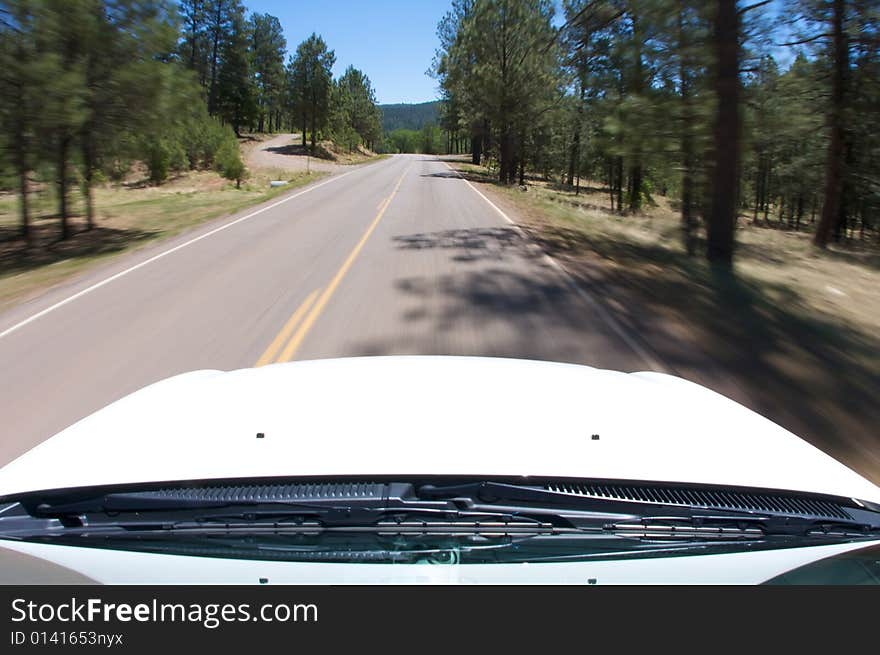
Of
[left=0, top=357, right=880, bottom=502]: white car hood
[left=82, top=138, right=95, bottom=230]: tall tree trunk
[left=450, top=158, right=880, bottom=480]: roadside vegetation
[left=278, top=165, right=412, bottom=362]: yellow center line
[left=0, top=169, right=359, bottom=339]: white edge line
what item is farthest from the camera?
[left=82, top=138, right=95, bottom=230]: tall tree trunk

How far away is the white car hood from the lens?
7.47ft

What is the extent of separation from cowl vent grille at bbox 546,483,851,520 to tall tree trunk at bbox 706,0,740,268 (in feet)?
36.3

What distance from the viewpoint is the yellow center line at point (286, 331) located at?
6273mm

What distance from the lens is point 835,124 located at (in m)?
20.1

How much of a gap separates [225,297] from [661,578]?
8.27m

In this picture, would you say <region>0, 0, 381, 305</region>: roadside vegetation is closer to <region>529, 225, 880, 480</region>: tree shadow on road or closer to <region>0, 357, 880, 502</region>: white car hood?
<region>0, 357, 880, 502</region>: white car hood

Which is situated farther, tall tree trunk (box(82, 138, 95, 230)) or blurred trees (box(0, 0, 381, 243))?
tall tree trunk (box(82, 138, 95, 230))

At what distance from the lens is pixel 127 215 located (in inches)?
920

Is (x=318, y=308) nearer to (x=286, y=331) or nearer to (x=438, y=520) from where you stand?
(x=286, y=331)

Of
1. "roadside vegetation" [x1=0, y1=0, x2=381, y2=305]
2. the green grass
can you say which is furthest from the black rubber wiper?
"roadside vegetation" [x1=0, y1=0, x2=381, y2=305]

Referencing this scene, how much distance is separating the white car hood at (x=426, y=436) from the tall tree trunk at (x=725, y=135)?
398 inches

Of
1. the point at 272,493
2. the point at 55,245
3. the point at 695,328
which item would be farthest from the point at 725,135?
the point at 55,245

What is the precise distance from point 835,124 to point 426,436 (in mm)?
23113

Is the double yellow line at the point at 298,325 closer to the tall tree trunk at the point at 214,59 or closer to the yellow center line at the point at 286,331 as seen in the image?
the yellow center line at the point at 286,331
